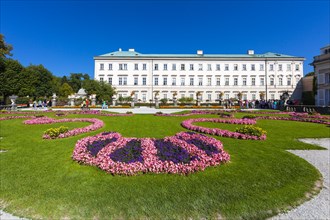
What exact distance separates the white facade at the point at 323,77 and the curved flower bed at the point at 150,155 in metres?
39.1

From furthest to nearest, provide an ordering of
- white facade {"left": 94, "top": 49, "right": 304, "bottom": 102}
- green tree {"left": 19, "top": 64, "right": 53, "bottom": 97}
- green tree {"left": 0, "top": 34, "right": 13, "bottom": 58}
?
white facade {"left": 94, "top": 49, "right": 304, "bottom": 102} → green tree {"left": 19, "top": 64, "right": 53, "bottom": 97} → green tree {"left": 0, "top": 34, "right": 13, "bottom": 58}

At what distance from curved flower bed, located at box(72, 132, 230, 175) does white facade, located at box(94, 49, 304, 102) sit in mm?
44893

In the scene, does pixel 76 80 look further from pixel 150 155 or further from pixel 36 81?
pixel 150 155

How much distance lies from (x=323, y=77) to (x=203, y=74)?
26539 mm

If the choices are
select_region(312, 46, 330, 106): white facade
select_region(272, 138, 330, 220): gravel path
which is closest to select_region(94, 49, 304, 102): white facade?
select_region(312, 46, 330, 106): white facade

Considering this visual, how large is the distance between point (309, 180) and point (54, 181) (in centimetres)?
587

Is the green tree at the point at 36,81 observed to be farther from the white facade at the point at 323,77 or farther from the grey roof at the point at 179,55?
the white facade at the point at 323,77

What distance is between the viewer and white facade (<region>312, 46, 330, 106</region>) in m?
32.2

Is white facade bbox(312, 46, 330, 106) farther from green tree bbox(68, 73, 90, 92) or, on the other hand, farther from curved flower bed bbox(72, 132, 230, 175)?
green tree bbox(68, 73, 90, 92)

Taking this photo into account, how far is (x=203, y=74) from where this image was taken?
2005 inches

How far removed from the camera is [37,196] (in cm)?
325

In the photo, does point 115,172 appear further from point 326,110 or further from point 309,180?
point 326,110

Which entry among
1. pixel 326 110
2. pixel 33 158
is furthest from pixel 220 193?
pixel 326 110

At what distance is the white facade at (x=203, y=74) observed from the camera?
164ft
